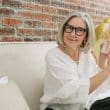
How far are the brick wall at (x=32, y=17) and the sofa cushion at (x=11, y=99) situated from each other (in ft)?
1.34

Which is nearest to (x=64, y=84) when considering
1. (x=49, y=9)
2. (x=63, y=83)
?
(x=63, y=83)

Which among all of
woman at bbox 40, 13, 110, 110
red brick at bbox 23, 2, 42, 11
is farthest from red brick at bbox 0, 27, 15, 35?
woman at bbox 40, 13, 110, 110

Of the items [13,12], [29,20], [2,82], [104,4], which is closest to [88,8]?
[104,4]

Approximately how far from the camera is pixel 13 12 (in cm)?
200

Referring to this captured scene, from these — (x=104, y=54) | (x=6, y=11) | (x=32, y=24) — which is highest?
(x=6, y=11)

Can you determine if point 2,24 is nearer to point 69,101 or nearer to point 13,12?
point 13,12

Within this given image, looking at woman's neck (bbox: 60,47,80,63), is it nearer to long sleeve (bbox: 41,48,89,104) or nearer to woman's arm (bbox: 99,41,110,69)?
long sleeve (bbox: 41,48,89,104)

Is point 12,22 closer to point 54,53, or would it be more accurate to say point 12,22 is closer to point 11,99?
point 54,53

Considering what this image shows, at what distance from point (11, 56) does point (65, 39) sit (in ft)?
1.32

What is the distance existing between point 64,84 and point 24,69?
1.30ft

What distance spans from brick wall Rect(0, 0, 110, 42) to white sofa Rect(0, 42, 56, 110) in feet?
0.26

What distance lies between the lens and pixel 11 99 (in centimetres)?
154

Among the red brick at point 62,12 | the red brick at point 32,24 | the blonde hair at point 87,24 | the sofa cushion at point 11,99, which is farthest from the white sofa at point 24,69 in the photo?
the red brick at point 62,12

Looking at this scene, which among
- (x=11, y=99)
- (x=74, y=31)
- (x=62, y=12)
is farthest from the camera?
(x=62, y=12)
